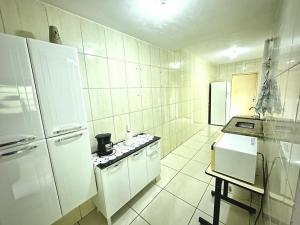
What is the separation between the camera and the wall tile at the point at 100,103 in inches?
62.2

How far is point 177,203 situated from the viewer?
1.67m

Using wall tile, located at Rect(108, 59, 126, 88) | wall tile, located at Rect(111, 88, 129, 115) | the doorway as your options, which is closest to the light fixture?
the doorway

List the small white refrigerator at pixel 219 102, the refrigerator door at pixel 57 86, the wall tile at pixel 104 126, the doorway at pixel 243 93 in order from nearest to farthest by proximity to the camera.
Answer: the refrigerator door at pixel 57 86 < the wall tile at pixel 104 126 < the small white refrigerator at pixel 219 102 < the doorway at pixel 243 93

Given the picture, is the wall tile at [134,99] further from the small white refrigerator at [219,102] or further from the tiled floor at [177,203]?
the small white refrigerator at [219,102]

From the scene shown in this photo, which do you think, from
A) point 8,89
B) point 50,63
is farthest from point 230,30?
point 8,89

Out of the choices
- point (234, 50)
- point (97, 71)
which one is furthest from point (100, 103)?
point (234, 50)

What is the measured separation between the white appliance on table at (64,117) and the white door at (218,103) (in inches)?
184

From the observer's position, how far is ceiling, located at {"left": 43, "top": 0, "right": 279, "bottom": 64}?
128 centimetres

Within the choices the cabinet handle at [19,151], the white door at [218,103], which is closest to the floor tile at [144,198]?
the cabinet handle at [19,151]

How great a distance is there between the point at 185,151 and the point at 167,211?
1.58 meters

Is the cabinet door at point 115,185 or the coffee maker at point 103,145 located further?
the coffee maker at point 103,145

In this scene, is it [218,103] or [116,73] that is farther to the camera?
A: [218,103]

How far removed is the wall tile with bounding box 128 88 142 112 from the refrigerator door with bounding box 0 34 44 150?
46.5 inches

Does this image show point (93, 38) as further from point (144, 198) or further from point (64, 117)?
point (144, 198)
